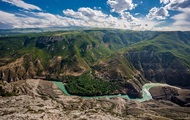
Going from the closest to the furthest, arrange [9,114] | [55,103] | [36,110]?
[9,114], [36,110], [55,103]

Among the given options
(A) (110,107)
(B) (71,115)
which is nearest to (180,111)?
(A) (110,107)

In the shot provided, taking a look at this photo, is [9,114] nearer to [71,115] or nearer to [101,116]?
[71,115]

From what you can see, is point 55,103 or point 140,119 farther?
point 55,103

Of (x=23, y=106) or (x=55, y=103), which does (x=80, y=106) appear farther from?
(x=23, y=106)

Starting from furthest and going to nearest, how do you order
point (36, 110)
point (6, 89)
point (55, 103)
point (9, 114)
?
point (6, 89) → point (55, 103) → point (36, 110) → point (9, 114)

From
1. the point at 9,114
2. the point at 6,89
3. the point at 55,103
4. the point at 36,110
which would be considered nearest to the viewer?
the point at 9,114

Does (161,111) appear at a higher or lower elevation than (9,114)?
lower

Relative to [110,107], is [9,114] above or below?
above

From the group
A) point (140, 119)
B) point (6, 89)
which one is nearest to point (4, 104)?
point (6, 89)

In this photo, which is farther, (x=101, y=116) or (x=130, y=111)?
(x=130, y=111)
